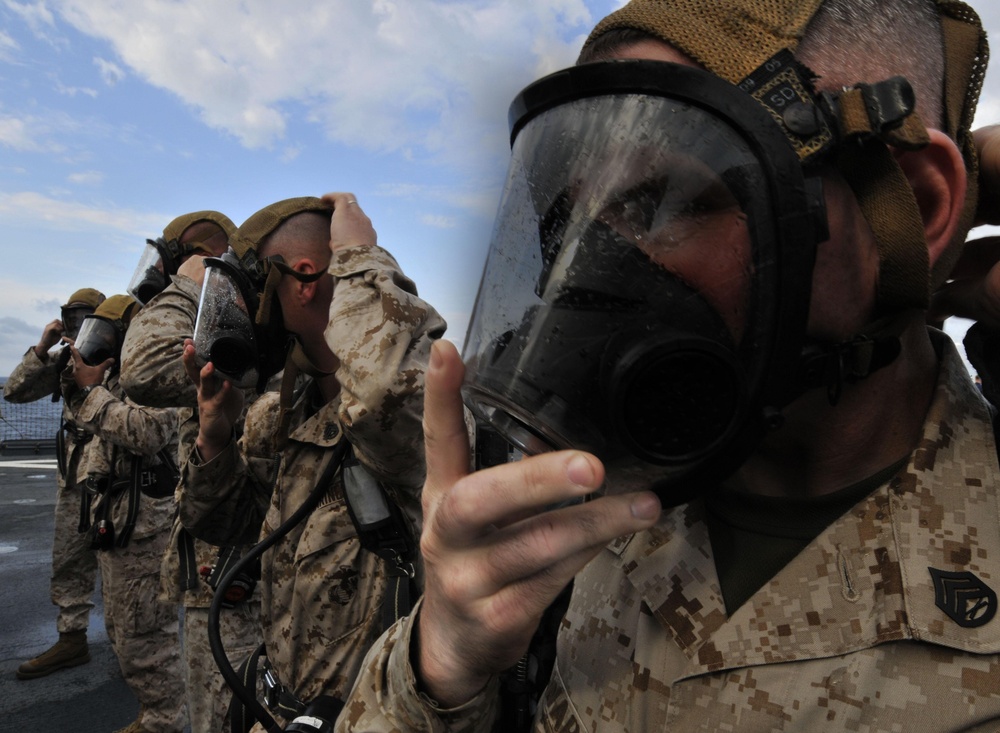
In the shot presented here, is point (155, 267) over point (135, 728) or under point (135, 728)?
over

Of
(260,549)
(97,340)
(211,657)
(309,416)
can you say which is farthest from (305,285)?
(97,340)

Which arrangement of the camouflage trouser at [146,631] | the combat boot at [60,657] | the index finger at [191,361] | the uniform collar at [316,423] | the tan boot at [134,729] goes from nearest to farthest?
the uniform collar at [316,423]
the index finger at [191,361]
the tan boot at [134,729]
the camouflage trouser at [146,631]
the combat boot at [60,657]

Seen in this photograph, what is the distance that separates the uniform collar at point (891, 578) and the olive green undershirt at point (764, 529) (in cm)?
2

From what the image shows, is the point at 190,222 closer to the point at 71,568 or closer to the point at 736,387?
the point at 71,568

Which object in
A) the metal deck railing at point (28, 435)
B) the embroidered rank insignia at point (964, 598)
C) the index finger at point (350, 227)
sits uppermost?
the index finger at point (350, 227)

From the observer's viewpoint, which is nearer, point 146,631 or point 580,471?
point 580,471

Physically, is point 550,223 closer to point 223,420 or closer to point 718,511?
point 718,511

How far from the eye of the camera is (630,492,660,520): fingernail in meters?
0.83

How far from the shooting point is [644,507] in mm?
829

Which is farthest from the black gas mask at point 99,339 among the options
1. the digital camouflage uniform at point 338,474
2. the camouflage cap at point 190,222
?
the digital camouflage uniform at point 338,474

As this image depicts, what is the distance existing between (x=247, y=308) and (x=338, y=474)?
87 centimetres

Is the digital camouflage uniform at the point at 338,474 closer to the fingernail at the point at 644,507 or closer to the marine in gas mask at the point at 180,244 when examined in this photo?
the fingernail at the point at 644,507

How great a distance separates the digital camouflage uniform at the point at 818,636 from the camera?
0.93 m

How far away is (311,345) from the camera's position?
2.90 m
